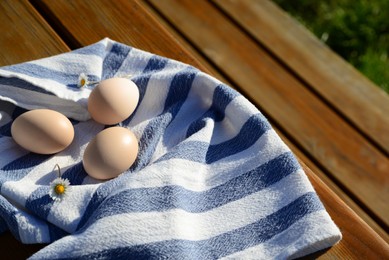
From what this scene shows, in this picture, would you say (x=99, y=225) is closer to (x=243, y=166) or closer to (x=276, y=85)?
(x=243, y=166)

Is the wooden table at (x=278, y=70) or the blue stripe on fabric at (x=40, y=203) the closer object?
the blue stripe on fabric at (x=40, y=203)

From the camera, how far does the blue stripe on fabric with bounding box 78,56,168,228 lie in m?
0.71

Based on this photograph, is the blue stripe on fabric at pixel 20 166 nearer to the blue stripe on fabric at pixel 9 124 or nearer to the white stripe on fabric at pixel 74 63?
the blue stripe on fabric at pixel 9 124

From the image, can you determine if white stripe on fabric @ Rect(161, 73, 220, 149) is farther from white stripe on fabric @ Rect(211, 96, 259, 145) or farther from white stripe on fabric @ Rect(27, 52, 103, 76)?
white stripe on fabric @ Rect(27, 52, 103, 76)

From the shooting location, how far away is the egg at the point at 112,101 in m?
0.81

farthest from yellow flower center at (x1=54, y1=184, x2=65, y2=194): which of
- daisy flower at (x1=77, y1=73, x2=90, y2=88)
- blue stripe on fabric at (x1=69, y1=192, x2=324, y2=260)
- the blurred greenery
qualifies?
the blurred greenery

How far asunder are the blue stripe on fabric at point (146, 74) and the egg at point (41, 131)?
0.35 feet

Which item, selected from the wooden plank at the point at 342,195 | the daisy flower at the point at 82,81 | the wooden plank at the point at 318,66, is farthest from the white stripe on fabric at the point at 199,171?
the wooden plank at the point at 318,66

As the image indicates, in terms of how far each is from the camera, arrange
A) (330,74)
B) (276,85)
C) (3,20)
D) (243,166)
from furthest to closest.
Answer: (330,74)
(276,85)
(3,20)
(243,166)

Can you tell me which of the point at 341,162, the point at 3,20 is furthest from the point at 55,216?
the point at 341,162

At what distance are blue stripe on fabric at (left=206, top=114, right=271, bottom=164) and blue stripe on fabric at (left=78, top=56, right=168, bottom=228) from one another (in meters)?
0.15

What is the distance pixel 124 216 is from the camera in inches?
26.9

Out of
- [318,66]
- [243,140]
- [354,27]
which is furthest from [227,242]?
[354,27]

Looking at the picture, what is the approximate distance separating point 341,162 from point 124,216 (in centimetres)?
64
